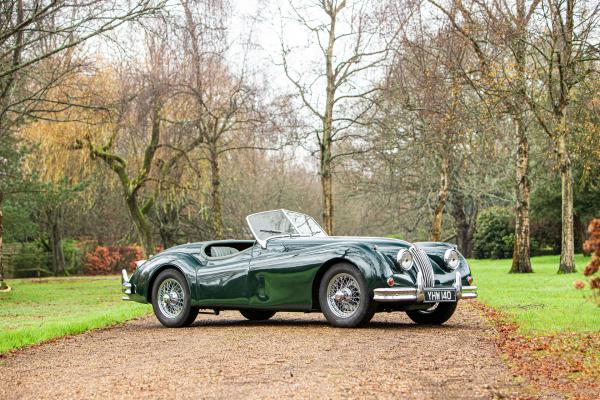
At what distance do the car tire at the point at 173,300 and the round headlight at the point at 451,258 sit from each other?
3.52m

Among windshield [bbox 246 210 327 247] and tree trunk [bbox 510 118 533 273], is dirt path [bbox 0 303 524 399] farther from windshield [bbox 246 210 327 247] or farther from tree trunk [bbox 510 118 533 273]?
tree trunk [bbox 510 118 533 273]

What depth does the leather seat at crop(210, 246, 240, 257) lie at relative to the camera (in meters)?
13.0

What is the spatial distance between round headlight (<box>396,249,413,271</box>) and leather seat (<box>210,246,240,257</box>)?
286 cm

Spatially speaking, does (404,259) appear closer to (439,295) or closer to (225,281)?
(439,295)

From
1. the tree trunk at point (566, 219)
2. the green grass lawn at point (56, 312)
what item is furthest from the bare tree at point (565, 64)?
the green grass lawn at point (56, 312)

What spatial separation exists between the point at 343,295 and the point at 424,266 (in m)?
1.08

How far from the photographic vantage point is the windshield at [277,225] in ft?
41.4

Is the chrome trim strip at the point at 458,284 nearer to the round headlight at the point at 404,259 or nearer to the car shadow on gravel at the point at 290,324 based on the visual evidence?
the car shadow on gravel at the point at 290,324

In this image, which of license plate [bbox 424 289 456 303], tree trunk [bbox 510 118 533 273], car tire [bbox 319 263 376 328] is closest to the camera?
car tire [bbox 319 263 376 328]

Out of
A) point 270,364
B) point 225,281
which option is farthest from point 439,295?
point 270,364

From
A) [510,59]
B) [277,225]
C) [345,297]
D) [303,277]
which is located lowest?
[345,297]

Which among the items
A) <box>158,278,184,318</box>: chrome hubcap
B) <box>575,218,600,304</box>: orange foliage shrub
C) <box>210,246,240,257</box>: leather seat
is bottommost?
<box>158,278,184,318</box>: chrome hubcap

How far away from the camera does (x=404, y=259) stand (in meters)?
11.0

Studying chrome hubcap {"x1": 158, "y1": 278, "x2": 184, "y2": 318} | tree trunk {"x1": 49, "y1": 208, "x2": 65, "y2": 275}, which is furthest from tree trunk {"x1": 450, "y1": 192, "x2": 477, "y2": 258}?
chrome hubcap {"x1": 158, "y1": 278, "x2": 184, "y2": 318}
